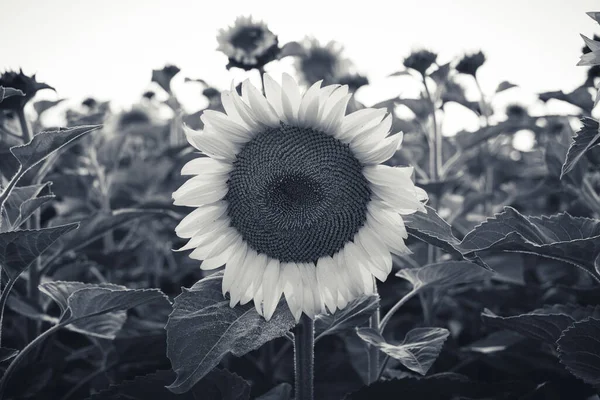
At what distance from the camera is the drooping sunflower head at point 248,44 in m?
2.28

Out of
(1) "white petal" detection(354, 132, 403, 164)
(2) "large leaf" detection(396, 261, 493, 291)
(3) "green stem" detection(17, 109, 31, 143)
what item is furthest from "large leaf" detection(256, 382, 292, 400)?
(3) "green stem" detection(17, 109, 31, 143)

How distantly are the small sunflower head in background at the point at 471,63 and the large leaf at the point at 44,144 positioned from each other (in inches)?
95.7

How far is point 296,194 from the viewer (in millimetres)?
1624

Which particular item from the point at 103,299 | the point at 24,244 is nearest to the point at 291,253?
the point at 103,299

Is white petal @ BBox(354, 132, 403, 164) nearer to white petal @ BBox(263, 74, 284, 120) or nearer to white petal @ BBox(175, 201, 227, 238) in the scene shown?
white petal @ BBox(263, 74, 284, 120)

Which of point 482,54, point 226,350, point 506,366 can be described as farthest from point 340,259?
point 482,54

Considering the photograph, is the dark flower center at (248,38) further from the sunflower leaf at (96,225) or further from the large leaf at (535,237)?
the large leaf at (535,237)

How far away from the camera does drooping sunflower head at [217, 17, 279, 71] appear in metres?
2.28

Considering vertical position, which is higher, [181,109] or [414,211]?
[414,211]

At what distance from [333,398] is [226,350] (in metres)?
1.05

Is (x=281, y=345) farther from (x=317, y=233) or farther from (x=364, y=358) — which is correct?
(x=317, y=233)

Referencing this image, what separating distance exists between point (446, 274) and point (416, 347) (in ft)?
1.08

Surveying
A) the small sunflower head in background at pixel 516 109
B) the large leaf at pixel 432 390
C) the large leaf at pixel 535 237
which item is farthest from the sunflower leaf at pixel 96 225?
the small sunflower head in background at pixel 516 109

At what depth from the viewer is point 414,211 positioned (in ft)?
4.76
